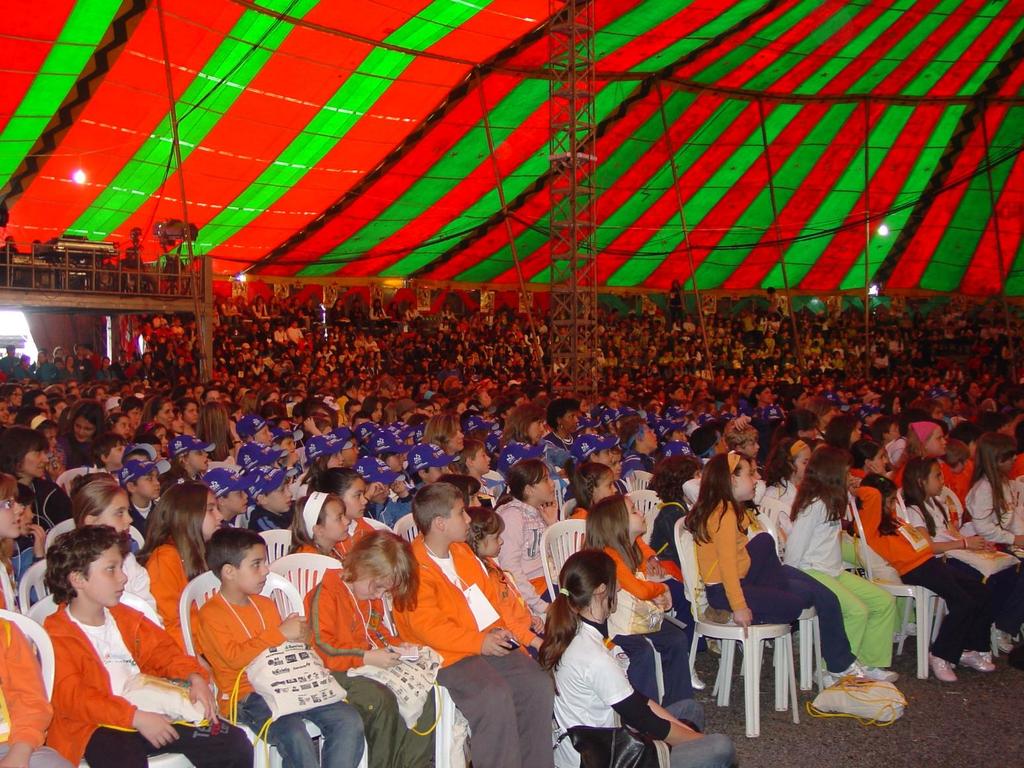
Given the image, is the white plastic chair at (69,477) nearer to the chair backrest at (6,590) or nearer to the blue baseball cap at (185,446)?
the blue baseball cap at (185,446)

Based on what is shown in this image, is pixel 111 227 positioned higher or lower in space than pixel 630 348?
higher

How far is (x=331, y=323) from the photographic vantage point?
63.4 feet

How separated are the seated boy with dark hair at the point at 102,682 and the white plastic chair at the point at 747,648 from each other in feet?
7.23

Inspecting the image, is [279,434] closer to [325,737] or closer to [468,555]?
[468,555]

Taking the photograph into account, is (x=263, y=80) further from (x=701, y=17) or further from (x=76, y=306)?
(x=701, y=17)

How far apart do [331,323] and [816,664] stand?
15350 mm

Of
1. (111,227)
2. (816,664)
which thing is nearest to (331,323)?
(111,227)

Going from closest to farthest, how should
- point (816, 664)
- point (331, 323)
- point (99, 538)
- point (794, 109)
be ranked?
point (99, 538) → point (816, 664) → point (794, 109) → point (331, 323)

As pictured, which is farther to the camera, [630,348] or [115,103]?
[630,348]

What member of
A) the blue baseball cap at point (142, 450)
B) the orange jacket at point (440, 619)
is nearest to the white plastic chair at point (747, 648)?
the orange jacket at point (440, 619)

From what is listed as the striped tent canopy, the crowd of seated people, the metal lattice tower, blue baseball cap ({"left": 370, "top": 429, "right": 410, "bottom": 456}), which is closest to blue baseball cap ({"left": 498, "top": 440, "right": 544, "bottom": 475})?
the crowd of seated people

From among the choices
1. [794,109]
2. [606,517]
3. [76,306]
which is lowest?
[606,517]

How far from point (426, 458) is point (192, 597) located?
2.24m

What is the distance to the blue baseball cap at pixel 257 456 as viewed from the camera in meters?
5.26
